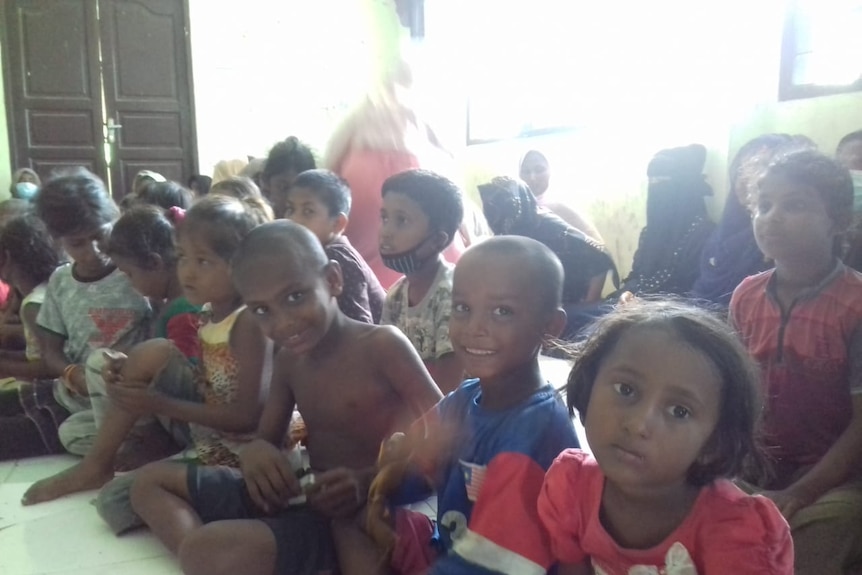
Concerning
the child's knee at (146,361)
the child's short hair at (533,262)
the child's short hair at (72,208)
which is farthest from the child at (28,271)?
the child's short hair at (533,262)

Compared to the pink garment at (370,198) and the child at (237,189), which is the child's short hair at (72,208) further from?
the pink garment at (370,198)

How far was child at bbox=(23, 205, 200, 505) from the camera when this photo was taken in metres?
1.72

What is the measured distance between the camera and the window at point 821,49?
233cm

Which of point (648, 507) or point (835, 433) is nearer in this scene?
point (648, 507)

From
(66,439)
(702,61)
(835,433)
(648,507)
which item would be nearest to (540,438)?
(648,507)

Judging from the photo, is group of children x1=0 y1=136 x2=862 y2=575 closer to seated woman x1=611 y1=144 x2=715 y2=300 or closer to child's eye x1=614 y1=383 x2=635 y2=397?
child's eye x1=614 y1=383 x2=635 y2=397

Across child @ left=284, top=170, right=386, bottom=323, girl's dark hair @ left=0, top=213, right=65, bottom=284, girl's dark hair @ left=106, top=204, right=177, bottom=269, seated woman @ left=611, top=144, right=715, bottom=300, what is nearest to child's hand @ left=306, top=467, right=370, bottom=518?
child @ left=284, top=170, right=386, bottom=323

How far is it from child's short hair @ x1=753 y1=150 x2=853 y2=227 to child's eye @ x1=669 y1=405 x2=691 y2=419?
2.04 ft

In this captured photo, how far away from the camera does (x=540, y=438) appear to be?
1.02m

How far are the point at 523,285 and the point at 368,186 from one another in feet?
4.93

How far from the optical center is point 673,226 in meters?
2.92

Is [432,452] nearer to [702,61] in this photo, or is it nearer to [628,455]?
[628,455]

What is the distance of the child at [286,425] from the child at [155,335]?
328 millimetres

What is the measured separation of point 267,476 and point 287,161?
1581 millimetres
